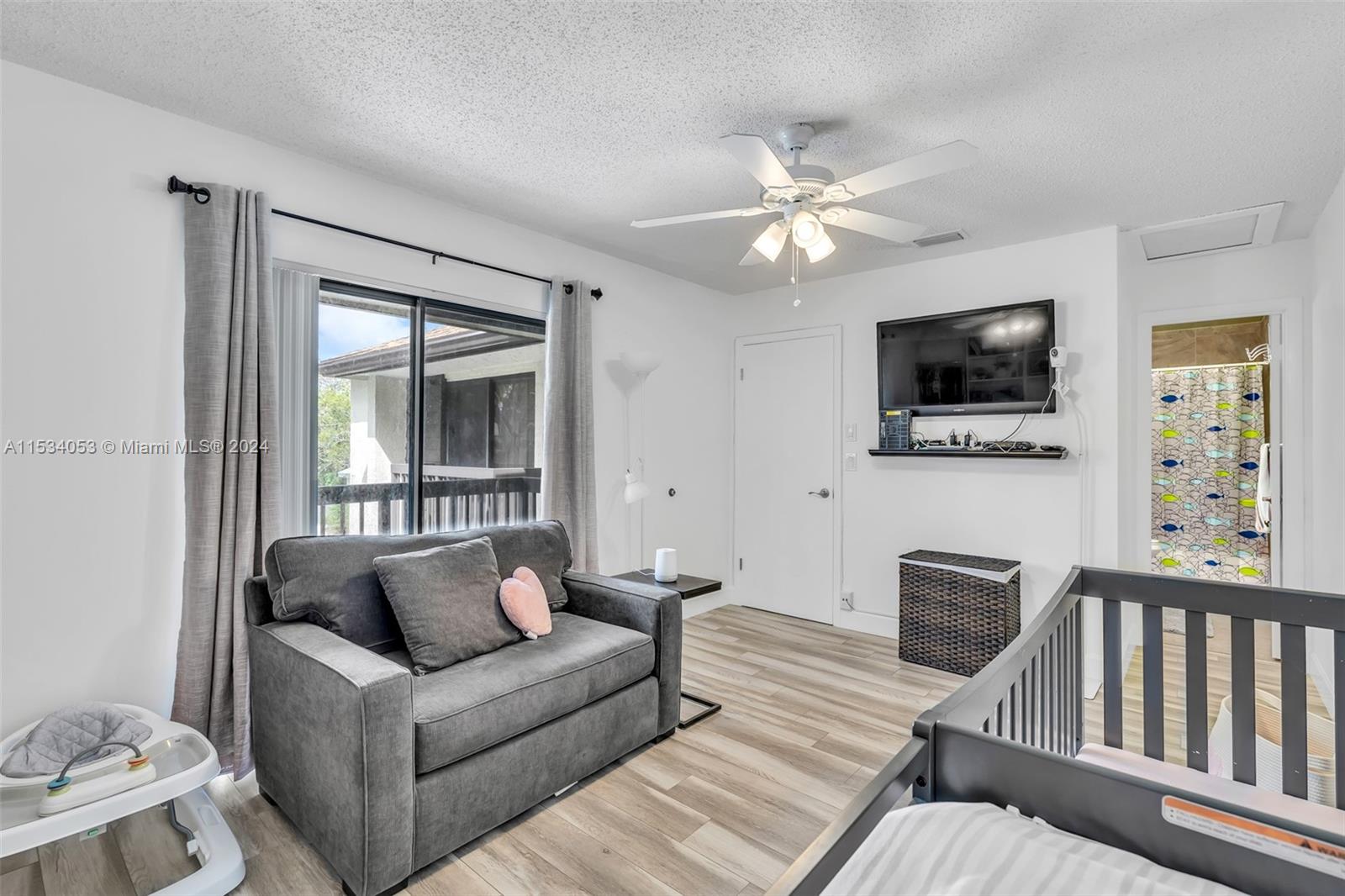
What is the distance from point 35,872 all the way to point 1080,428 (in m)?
4.53

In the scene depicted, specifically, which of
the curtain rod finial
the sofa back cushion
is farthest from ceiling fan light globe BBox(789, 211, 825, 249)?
the curtain rod finial

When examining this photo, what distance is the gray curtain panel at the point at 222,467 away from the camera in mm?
2188

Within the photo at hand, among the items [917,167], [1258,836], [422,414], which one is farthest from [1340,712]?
[422,414]

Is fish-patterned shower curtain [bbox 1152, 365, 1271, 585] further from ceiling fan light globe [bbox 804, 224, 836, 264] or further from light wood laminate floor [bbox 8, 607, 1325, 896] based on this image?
ceiling fan light globe [bbox 804, 224, 836, 264]

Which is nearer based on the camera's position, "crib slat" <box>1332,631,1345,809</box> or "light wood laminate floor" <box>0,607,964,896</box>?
"crib slat" <box>1332,631,1345,809</box>

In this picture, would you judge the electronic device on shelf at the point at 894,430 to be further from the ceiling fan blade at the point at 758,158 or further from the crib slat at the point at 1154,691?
the ceiling fan blade at the point at 758,158

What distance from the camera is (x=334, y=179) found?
2.68 m

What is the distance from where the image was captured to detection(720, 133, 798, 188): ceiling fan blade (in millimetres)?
1763

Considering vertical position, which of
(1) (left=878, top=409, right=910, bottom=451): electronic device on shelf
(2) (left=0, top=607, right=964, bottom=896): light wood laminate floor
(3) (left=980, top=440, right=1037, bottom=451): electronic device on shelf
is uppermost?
(1) (left=878, top=409, right=910, bottom=451): electronic device on shelf

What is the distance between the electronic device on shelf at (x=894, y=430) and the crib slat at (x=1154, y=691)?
2092 mm

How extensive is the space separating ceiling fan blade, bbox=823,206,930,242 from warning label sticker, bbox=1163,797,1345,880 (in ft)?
6.40

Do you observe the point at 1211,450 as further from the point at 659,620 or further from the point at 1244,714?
the point at 659,620

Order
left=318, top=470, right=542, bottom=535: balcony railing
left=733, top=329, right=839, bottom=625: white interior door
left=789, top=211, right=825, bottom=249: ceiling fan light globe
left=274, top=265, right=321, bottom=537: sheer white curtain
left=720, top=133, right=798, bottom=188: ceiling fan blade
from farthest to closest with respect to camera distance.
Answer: left=733, top=329, right=839, bottom=625: white interior door → left=318, top=470, right=542, bottom=535: balcony railing → left=274, top=265, right=321, bottom=537: sheer white curtain → left=789, top=211, right=825, bottom=249: ceiling fan light globe → left=720, top=133, right=798, bottom=188: ceiling fan blade

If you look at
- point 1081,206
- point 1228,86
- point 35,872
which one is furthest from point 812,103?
point 35,872
